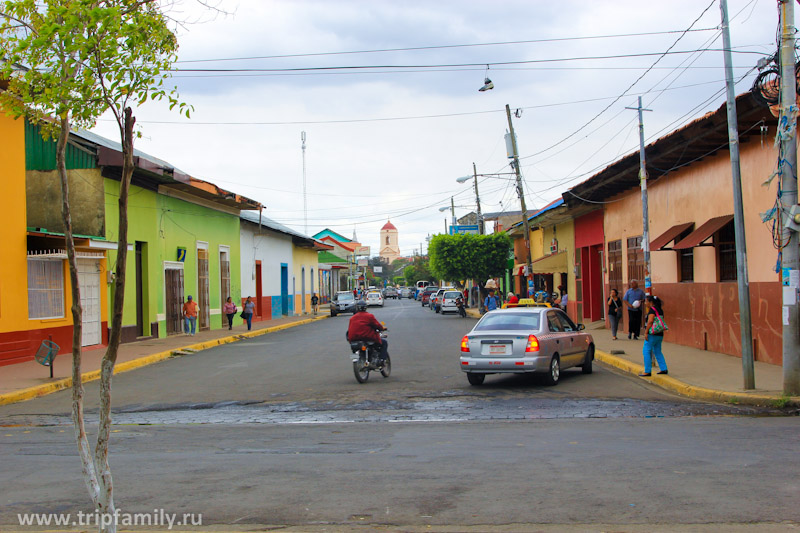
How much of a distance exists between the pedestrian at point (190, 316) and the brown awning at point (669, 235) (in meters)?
17.7

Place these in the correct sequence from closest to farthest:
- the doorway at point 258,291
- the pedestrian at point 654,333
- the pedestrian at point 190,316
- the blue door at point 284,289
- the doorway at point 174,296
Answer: the pedestrian at point 654,333 → the doorway at point 174,296 → the pedestrian at point 190,316 → the doorway at point 258,291 → the blue door at point 284,289

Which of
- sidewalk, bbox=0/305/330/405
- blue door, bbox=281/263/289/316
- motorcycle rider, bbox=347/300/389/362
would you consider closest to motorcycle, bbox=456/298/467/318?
blue door, bbox=281/263/289/316

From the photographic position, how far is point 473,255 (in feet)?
164

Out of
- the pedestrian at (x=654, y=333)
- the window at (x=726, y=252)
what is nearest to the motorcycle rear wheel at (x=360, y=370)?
the pedestrian at (x=654, y=333)

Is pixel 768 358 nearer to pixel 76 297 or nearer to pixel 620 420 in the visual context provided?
pixel 620 420

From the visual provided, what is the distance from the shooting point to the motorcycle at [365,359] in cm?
1514

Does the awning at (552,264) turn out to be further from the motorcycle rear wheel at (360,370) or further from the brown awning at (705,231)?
the motorcycle rear wheel at (360,370)

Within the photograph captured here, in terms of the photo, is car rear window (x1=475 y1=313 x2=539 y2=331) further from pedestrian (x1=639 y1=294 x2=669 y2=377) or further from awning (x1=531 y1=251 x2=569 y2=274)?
awning (x1=531 y1=251 x2=569 y2=274)

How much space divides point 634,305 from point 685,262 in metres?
1.92

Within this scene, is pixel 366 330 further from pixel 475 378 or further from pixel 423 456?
pixel 423 456

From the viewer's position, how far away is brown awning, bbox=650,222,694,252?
2034 centimetres

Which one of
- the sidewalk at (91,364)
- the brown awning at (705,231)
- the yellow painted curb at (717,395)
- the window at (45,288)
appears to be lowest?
the yellow painted curb at (717,395)

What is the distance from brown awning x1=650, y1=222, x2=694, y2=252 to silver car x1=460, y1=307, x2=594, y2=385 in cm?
690

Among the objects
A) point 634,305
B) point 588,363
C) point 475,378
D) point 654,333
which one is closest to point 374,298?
point 634,305
